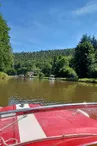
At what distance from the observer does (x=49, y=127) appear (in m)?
2.75

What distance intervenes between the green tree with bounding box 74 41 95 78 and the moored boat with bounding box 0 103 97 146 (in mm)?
47176

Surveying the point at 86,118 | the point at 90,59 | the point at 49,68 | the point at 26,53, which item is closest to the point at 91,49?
the point at 90,59

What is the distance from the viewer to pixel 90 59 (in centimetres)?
5066

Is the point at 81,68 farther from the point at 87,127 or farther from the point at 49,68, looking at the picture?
the point at 87,127

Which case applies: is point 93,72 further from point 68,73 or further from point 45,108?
point 45,108

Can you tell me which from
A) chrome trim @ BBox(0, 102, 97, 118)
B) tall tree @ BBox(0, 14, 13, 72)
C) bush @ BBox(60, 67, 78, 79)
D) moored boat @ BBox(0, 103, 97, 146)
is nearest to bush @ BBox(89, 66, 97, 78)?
bush @ BBox(60, 67, 78, 79)

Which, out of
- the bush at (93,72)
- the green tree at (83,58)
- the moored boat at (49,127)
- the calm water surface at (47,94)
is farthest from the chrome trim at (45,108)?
the green tree at (83,58)

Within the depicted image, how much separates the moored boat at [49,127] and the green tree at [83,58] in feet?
155

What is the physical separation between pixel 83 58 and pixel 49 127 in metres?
50.6

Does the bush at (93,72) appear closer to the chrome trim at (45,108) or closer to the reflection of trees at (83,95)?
the reflection of trees at (83,95)

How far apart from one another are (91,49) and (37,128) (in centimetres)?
5232

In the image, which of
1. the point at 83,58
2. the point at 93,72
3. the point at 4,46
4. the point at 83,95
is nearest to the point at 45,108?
the point at 83,95

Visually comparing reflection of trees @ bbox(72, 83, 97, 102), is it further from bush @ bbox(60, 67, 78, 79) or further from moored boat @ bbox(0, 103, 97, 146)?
bush @ bbox(60, 67, 78, 79)

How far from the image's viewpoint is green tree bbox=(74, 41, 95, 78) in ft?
166
